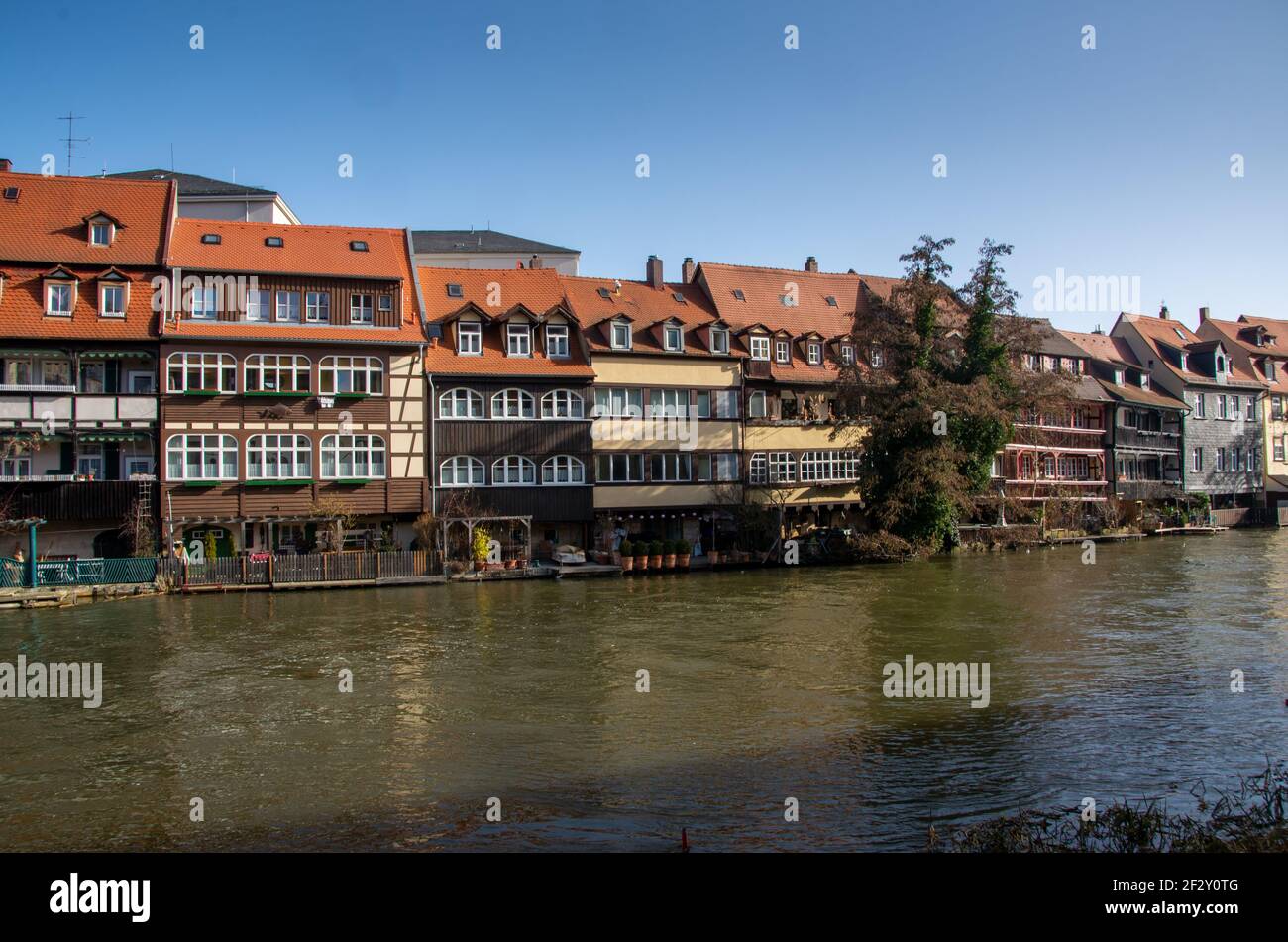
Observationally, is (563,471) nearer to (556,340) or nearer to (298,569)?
(556,340)

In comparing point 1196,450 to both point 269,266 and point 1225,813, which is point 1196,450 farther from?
point 1225,813

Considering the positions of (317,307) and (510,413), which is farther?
(510,413)

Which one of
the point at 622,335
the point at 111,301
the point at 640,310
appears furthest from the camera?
the point at 640,310

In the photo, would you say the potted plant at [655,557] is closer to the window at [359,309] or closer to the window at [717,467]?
the window at [717,467]

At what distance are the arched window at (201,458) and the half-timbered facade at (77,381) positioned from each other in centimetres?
81

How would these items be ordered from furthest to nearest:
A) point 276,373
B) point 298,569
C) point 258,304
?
point 258,304 < point 276,373 < point 298,569

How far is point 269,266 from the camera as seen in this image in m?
37.1

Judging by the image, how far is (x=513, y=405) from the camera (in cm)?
3962

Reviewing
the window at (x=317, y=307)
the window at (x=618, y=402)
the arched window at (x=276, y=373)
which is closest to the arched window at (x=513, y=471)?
the window at (x=618, y=402)

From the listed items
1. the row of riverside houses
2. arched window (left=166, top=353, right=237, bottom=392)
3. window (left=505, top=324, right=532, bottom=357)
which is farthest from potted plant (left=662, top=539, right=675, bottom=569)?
arched window (left=166, top=353, right=237, bottom=392)

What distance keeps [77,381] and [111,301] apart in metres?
3.25

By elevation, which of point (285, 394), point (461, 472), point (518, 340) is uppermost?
point (518, 340)

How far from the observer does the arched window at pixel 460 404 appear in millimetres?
38625

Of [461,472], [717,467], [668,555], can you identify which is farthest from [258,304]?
[717,467]
